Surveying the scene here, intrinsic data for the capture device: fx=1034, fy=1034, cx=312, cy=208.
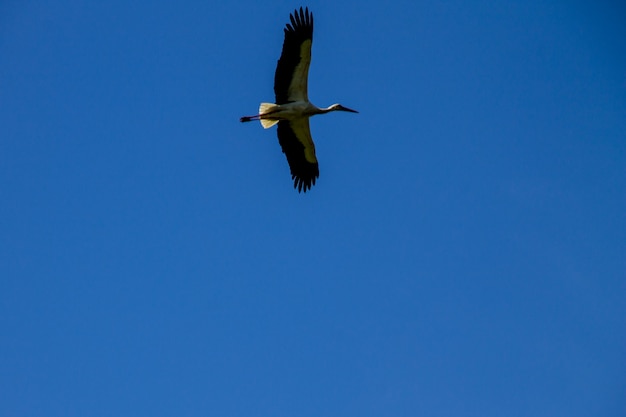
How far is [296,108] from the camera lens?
2102 cm

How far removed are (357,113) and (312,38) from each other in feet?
9.38

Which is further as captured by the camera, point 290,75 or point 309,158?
point 309,158

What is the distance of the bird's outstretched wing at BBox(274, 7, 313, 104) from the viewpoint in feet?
66.2

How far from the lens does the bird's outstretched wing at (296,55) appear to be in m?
20.2

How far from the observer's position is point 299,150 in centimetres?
2198

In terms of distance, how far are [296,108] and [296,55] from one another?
4.04 ft

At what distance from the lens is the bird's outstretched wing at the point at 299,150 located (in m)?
21.6

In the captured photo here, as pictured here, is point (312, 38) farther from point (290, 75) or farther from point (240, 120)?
point (240, 120)

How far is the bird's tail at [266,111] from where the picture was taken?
21.0 meters

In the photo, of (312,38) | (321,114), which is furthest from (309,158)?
(312,38)

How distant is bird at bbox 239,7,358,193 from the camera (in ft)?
66.3

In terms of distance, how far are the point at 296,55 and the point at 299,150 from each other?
2474mm

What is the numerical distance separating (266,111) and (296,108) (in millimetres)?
623

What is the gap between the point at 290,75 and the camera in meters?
20.5
